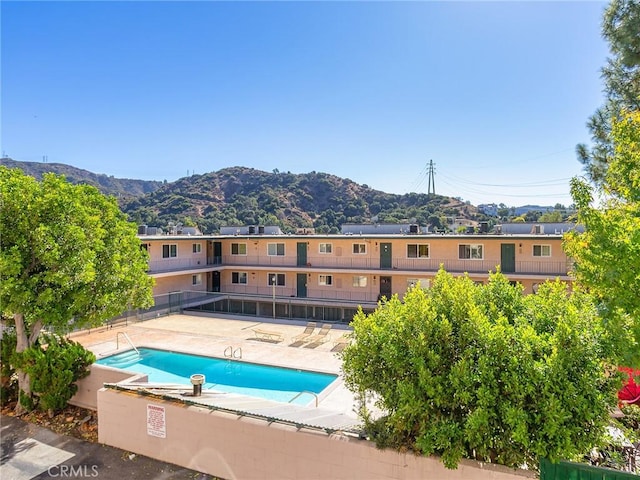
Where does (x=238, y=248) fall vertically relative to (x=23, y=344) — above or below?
above

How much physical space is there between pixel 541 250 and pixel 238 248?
940 inches

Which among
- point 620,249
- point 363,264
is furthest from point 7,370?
point 363,264

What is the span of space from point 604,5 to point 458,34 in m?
5.01

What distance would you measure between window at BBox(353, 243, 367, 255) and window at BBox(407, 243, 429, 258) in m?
3.41

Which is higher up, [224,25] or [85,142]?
[224,25]

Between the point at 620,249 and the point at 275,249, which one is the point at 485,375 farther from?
the point at 275,249

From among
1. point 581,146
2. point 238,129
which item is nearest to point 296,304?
point 238,129

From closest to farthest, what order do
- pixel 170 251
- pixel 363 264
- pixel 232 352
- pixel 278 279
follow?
pixel 232 352, pixel 363 264, pixel 170 251, pixel 278 279

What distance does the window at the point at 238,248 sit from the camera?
3216 cm

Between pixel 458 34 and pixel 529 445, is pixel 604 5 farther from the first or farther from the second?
pixel 529 445

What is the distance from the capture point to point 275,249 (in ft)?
102

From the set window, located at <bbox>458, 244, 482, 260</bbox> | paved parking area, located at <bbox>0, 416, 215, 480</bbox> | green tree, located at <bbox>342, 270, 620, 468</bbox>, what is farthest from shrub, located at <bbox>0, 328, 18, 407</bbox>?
window, located at <bbox>458, 244, 482, 260</bbox>

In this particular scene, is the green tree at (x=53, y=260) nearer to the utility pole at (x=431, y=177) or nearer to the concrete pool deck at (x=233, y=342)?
the concrete pool deck at (x=233, y=342)

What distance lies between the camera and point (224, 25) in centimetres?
1711
